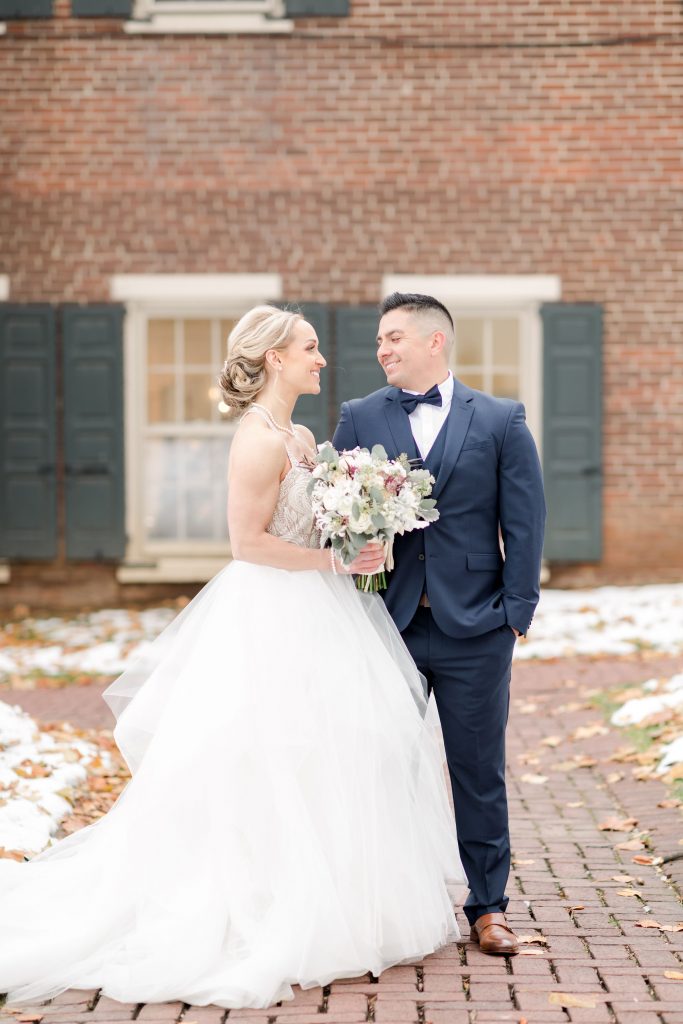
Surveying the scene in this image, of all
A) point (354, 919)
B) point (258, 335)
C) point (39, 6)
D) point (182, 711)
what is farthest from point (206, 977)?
point (39, 6)

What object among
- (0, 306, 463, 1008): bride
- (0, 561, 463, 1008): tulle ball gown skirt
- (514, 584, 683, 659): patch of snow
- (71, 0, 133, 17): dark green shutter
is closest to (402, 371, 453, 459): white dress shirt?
(0, 306, 463, 1008): bride

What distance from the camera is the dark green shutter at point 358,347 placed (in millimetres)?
10781

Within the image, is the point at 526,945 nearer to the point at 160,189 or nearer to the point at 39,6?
the point at 160,189

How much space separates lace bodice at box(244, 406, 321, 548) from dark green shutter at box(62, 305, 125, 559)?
23.9ft

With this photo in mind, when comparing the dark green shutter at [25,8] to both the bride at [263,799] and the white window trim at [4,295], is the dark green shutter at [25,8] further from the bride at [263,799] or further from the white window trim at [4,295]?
the bride at [263,799]

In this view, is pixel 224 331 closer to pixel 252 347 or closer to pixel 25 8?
pixel 25 8

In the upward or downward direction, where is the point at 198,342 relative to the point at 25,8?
downward

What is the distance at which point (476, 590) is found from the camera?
3.82m

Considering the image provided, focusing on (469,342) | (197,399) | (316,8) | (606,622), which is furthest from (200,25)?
(606,622)

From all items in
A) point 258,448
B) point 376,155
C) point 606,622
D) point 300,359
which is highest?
point 376,155

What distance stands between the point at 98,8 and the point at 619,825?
28.2ft

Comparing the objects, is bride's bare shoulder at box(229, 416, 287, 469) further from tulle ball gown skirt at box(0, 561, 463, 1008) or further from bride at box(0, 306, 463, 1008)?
tulle ball gown skirt at box(0, 561, 463, 1008)

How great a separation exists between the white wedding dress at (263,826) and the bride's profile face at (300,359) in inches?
11.3

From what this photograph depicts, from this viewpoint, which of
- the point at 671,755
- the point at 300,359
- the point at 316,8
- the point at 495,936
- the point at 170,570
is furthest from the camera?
the point at 170,570
